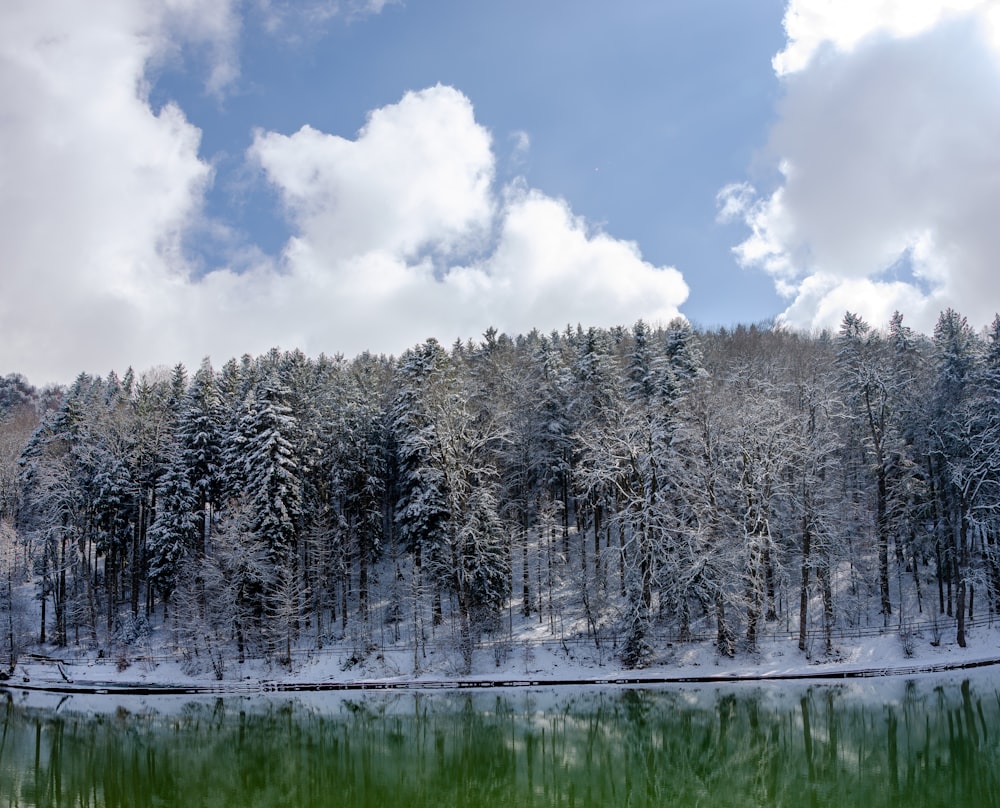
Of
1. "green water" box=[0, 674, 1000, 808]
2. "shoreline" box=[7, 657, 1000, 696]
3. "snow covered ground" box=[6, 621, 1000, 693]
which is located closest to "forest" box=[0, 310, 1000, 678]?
"snow covered ground" box=[6, 621, 1000, 693]

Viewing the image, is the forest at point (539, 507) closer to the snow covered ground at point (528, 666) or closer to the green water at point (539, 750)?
the snow covered ground at point (528, 666)

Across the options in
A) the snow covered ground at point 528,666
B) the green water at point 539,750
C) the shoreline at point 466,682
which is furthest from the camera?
the snow covered ground at point 528,666

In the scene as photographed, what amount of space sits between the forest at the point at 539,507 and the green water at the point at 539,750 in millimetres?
7521

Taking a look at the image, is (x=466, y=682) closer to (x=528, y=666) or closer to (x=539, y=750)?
(x=528, y=666)

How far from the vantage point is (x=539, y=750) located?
27281 millimetres

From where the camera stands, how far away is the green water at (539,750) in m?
22.1

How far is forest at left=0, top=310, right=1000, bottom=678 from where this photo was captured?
41.8m

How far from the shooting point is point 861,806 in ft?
63.8

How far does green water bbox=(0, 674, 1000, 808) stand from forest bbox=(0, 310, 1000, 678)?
24.7 ft

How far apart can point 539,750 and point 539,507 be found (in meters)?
29.4

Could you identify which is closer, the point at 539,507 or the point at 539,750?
the point at 539,750

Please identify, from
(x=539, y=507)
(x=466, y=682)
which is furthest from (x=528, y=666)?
(x=539, y=507)

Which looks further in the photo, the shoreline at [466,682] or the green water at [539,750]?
the shoreline at [466,682]

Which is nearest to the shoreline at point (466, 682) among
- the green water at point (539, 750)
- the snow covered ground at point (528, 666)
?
the snow covered ground at point (528, 666)
